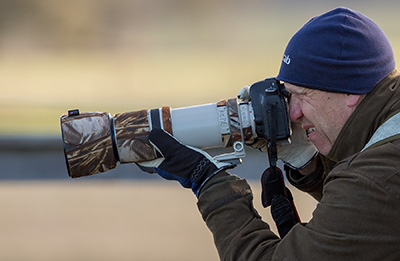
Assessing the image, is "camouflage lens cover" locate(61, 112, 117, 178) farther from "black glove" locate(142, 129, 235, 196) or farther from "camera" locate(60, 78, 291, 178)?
"black glove" locate(142, 129, 235, 196)

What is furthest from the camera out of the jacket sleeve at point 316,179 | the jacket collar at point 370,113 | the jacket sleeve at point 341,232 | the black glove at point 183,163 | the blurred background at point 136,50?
the blurred background at point 136,50

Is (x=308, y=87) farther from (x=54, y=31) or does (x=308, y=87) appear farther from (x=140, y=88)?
(x=54, y=31)

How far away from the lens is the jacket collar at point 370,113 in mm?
1228

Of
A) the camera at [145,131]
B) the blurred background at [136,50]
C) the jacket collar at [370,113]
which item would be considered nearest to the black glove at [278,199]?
the camera at [145,131]

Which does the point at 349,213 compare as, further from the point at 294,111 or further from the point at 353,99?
the point at 294,111

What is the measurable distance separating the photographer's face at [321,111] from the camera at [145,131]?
0.37 ft

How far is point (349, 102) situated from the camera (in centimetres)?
128

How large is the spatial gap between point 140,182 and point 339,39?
3081mm

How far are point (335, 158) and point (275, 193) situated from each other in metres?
0.21

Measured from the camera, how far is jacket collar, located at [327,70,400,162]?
4.03 ft

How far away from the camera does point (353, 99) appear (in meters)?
1.28

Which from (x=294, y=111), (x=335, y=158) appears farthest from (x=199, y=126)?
(x=335, y=158)

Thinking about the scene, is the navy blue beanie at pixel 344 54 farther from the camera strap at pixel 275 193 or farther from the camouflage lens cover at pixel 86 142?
the camouflage lens cover at pixel 86 142

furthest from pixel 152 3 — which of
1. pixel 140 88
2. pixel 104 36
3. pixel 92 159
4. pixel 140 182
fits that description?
pixel 92 159
